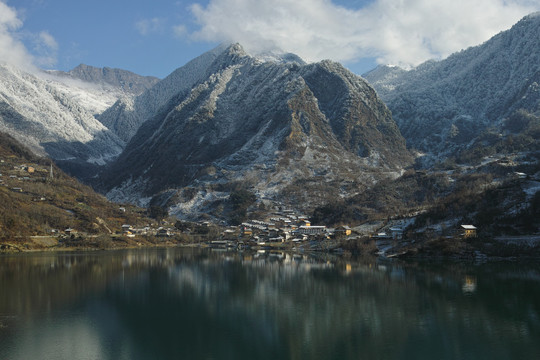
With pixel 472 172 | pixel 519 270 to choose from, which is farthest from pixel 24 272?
pixel 472 172

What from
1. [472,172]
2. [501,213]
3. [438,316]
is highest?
[472,172]

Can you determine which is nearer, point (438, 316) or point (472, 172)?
point (438, 316)

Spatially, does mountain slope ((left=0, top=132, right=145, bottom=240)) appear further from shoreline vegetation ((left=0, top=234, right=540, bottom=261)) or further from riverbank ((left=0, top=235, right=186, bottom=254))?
shoreline vegetation ((left=0, top=234, right=540, bottom=261))

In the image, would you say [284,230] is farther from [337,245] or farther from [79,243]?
[79,243]

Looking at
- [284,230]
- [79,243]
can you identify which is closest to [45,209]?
[79,243]

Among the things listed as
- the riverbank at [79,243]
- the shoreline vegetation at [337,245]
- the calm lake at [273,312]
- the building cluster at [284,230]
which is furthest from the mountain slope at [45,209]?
the calm lake at [273,312]

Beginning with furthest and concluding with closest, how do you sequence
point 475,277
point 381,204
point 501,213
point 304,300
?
point 381,204 < point 501,213 < point 475,277 < point 304,300

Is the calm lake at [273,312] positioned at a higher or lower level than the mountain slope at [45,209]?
lower

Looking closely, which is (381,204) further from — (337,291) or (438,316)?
(438,316)

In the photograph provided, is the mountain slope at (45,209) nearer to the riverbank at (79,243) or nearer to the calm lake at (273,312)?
the riverbank at (79,243)
